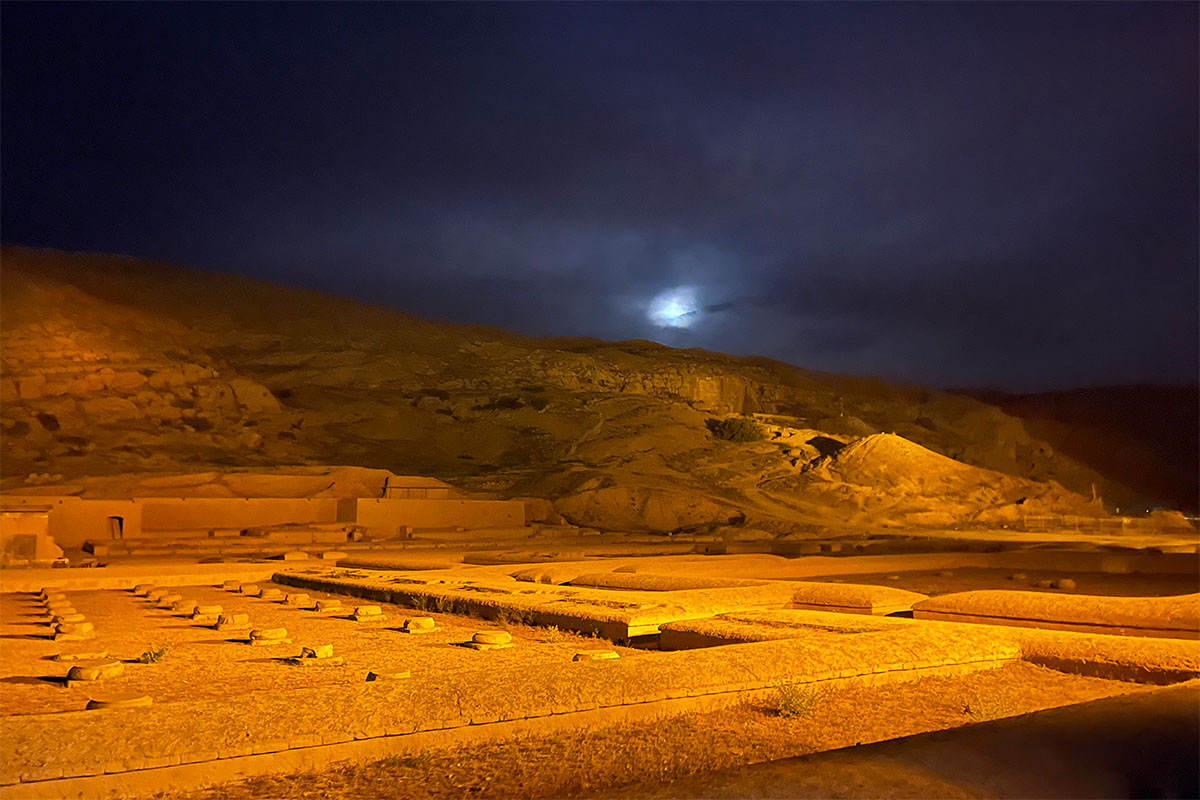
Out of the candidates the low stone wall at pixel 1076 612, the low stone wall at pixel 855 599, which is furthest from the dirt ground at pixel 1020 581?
the low stone wall at pixel 1076 612

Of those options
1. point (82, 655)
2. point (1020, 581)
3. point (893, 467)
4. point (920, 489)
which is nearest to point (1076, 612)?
point (1020, 581)

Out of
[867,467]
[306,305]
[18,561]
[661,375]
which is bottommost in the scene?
[18,561]

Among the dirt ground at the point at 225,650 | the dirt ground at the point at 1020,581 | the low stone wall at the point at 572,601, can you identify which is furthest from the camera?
the dirt ground at the point at 1020,581

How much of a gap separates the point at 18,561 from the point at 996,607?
15.9 meters

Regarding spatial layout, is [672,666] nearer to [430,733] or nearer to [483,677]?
[483,677]

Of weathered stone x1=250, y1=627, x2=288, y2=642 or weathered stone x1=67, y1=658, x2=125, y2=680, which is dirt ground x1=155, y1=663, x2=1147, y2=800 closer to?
weathered stone x1=67, y1=658, x2=125, y2=680

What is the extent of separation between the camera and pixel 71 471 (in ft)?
86.2

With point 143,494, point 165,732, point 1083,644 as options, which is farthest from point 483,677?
point 143,494

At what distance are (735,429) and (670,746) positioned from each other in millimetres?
40225

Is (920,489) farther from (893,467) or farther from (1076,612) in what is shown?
(1076,612)

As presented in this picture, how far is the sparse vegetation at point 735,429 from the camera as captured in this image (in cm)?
4331

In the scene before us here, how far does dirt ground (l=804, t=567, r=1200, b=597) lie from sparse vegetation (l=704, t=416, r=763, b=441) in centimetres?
2640

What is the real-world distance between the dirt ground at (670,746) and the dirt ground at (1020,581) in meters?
6.65

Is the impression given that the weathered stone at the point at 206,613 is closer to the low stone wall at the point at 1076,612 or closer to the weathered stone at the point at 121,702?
the weathered stone at the point at 121,702
